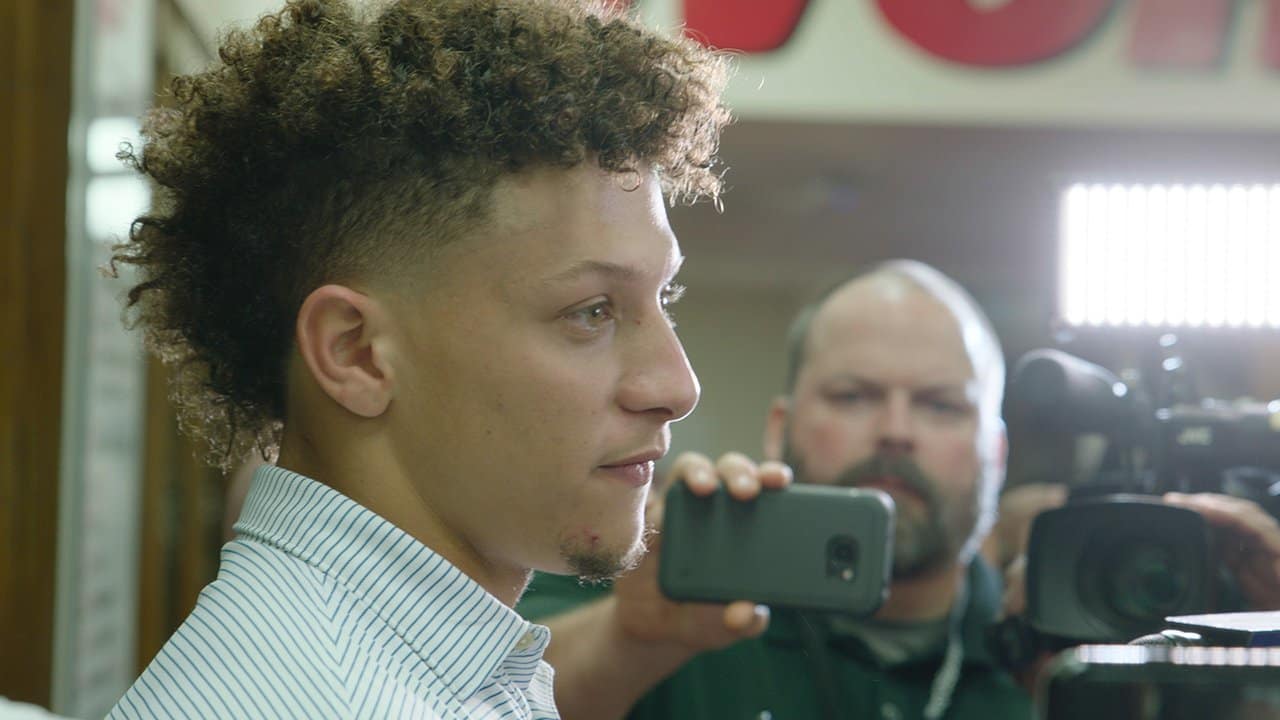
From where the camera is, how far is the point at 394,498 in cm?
69

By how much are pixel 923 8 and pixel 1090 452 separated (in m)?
2.22

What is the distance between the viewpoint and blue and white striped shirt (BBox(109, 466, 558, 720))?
58 cm

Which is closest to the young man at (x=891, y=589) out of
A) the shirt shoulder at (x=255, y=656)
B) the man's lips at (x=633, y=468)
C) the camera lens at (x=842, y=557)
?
the camera lens at (x=842, y=557)

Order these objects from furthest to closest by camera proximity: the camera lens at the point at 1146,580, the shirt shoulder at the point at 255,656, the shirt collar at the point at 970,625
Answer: the shirt collar at the point at 970,625 → the camera lens at the point at 1146,580 → the shirt shoulder at the point at 255,656

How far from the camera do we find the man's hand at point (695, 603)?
3.62ft

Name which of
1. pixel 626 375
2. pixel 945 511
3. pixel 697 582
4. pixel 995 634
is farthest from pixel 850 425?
pixel 626 375

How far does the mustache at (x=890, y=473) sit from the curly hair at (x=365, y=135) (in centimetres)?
66

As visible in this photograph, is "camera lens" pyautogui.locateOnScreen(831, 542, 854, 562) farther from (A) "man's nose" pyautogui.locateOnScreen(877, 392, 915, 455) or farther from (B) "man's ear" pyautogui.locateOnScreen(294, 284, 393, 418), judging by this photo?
(B) "man's ear" pyautogui.locateOnScreen(294, 284, 393, 418)

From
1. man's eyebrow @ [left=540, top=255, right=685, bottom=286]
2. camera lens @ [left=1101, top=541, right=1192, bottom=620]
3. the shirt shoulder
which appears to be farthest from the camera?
camera lens @ [left=1101, top=541, right=1192, bottom=620]

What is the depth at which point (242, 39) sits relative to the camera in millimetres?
782

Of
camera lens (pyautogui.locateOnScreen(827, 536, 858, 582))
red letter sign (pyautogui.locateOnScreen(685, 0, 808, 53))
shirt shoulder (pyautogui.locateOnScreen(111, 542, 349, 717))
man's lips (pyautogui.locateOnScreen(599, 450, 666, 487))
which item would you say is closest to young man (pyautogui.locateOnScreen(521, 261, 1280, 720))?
camera lens (pyautogui.locateOnScreen(827, 536, 858, 582))

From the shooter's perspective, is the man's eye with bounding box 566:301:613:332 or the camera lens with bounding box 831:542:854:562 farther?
the camera lens with bounding box 831:542:854:562

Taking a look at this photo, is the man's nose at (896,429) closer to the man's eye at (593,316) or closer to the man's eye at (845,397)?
the man's eye at (845,397)

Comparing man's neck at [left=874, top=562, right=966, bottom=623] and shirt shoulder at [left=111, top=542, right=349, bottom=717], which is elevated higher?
shirt shoulder at [left=111, top=542, right=349, bottom=717]
